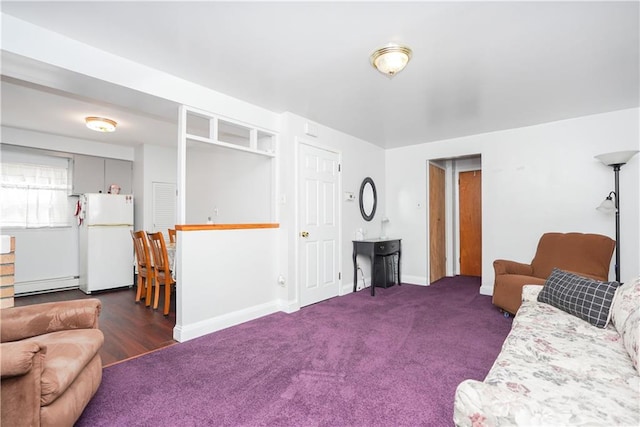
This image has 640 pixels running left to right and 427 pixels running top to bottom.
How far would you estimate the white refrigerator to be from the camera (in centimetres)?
468

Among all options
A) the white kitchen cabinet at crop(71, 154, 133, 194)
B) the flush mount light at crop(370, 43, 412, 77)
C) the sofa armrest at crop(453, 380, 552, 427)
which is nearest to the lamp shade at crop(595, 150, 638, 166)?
the flush mount light at crop(370, 43, 412, 77)

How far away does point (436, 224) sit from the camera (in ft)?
17.6

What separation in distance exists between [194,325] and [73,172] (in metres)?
3.97

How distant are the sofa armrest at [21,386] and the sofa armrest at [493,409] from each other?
1686mm

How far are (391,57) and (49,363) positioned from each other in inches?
106

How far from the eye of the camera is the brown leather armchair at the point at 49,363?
1.25 metres

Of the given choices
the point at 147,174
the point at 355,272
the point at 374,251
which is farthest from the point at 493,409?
the point at 147,174

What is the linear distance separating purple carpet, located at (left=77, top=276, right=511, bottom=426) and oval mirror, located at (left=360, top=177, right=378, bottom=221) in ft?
6.27

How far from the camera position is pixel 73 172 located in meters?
4.98

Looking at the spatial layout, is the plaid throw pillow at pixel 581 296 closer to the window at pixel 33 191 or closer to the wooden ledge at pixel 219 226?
the wooden ledge at pixel 219 226

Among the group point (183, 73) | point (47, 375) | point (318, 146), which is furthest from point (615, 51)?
point (47, 375)

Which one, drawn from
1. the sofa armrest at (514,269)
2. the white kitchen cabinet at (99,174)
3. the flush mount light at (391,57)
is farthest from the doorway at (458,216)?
the white kitchen cabinet at (99,174)

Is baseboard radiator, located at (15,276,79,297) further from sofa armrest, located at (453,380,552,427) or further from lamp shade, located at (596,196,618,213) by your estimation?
lamp shade, located at (596,196,618,213)

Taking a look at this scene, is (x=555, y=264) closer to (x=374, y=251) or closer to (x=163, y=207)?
(x=374, y=251)
